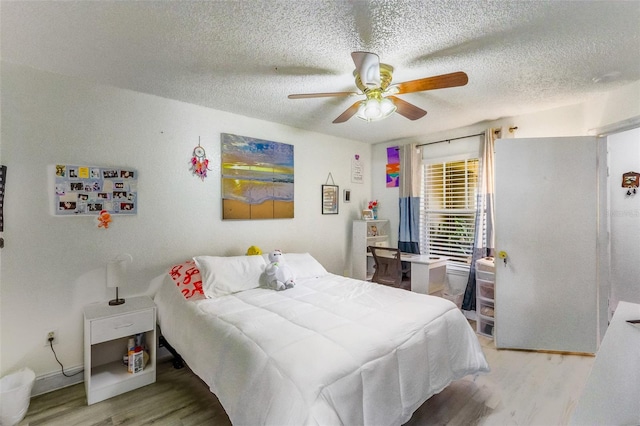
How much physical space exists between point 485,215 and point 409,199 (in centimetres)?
100

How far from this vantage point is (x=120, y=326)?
219 centimetres

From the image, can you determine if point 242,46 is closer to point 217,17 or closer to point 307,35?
point 217,17

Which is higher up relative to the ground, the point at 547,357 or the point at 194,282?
the point at 194,282

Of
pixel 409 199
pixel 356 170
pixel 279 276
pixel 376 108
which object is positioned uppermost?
pixel 376 108

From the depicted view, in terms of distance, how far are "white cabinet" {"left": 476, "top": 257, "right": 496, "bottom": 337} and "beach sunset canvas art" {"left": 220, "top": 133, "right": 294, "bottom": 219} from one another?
2317 millimetres

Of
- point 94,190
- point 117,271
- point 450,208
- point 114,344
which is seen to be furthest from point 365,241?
point 94,190

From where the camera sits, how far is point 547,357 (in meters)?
2.71

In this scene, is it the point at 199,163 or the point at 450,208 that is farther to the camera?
the point at 450,208

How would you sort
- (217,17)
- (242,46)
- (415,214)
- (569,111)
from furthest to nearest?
(415,214), (569,111), (242,46), (217,17)

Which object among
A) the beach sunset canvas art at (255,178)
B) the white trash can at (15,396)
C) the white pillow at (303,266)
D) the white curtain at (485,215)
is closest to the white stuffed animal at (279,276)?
the white pillow at (303,266)

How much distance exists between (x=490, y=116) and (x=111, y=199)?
12.9 ft

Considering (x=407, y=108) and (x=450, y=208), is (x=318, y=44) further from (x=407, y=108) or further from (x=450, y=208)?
(x=450, y=208)

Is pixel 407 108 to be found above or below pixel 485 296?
above

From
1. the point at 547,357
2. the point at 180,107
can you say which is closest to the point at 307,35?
the point at 180,107
